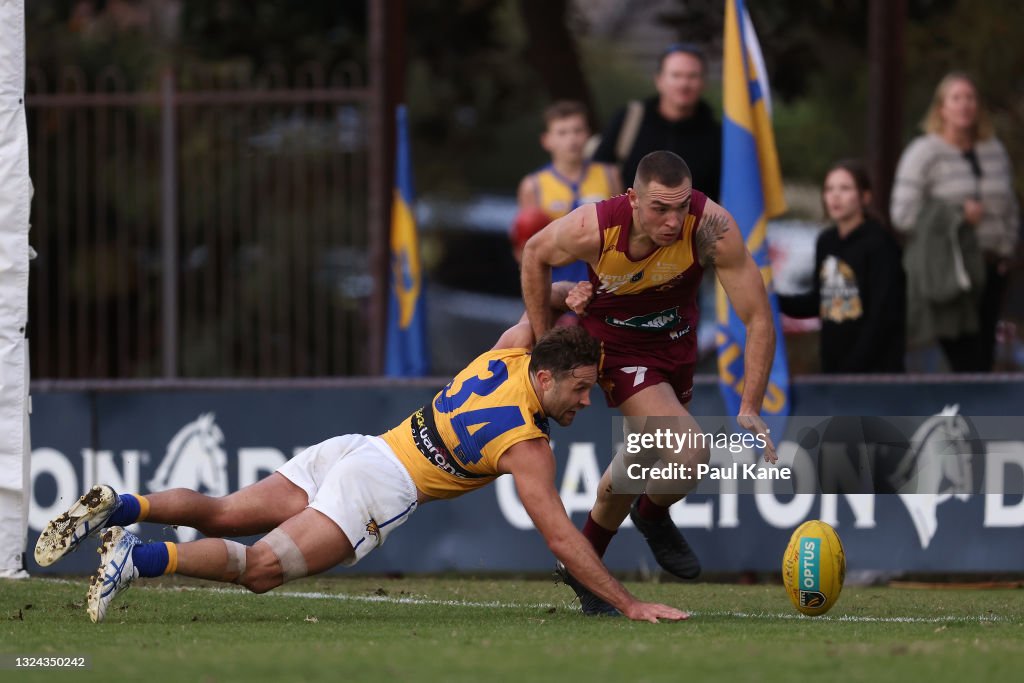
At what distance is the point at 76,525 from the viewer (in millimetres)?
7363

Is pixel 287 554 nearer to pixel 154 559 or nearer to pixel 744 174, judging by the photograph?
pixel 154 559

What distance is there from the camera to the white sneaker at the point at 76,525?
729 cm

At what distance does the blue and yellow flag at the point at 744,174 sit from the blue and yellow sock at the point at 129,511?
4.06 m

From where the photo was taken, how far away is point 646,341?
8344 mm

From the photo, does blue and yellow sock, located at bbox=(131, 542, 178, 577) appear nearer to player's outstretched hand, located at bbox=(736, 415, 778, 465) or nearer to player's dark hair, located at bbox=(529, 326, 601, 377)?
player's dark hair, located at bbox=(529, 326, 601, 377)

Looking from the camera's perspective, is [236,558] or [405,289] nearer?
[236,558]

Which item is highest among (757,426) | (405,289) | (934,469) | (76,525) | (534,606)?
(405,289)

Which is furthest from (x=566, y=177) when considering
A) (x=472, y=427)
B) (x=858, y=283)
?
(x=472, y=427)

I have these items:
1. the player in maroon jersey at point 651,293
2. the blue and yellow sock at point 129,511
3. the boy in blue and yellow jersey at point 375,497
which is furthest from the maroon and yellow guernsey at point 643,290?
the blue and yellow sock at point 129,511

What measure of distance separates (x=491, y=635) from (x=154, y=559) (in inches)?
55.1

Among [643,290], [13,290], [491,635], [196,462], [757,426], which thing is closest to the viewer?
[491,635]

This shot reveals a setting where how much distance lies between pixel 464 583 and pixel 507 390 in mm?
2713

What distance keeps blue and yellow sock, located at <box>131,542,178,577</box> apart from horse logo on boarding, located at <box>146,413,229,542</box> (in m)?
3.35

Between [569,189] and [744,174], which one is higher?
[744,174]
